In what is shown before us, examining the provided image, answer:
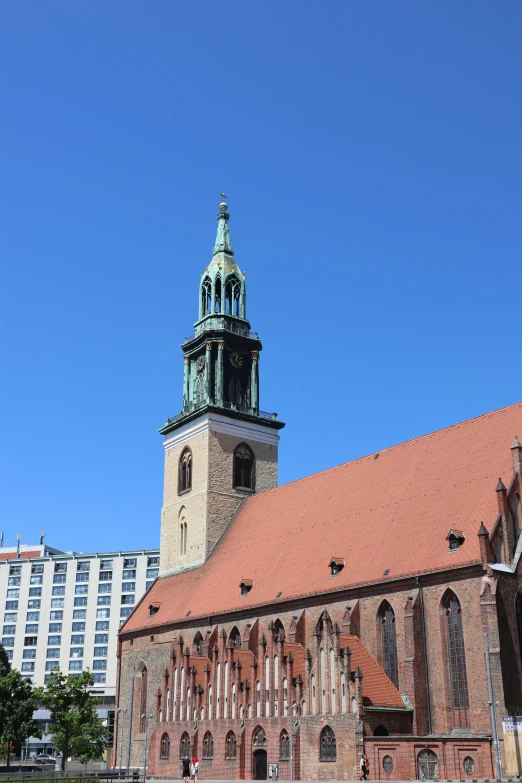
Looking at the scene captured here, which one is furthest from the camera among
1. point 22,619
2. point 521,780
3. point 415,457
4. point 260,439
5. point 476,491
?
point 22,619

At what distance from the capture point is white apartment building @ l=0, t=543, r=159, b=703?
118562 mm

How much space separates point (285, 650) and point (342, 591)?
12.8 ft

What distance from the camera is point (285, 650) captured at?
4131 centimetres

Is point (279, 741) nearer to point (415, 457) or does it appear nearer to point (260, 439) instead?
point (415, 457)

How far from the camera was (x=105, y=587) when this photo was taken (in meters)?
122

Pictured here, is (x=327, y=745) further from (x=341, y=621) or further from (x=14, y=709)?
(x=14, y=709)

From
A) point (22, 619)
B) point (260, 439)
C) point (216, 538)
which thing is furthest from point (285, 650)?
point (22, 619)

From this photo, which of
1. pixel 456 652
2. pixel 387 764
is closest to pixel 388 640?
pixel 456 652

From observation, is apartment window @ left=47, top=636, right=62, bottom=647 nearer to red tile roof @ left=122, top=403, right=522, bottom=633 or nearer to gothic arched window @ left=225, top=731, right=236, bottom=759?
red tile roof @ left=122, top=403, right=522, bottom=633

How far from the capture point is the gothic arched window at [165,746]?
45906 mm

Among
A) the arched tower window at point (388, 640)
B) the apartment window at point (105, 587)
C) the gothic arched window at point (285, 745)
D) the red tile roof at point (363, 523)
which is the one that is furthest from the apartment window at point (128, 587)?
the arched tower window at point (388, 640)

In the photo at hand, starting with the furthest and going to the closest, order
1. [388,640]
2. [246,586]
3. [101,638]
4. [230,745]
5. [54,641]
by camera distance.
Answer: [54,641]
[101,638]
[246,586]
[230,745]
[388,640]

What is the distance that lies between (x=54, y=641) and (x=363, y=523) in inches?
3405

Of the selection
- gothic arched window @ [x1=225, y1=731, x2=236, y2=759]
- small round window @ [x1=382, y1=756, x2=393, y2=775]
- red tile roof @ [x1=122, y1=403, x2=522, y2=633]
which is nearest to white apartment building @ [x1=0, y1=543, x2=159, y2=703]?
red tile roof @ [x1=122, y1=403, x2=522, y2=633]
